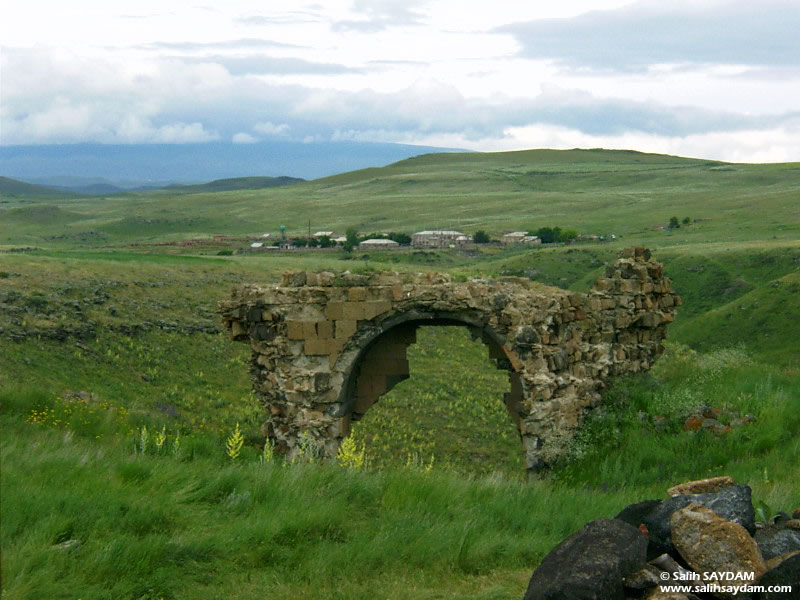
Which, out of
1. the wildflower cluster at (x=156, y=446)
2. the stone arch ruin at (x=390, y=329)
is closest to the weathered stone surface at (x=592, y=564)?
the wildflower cluster at (x=156, y=446)

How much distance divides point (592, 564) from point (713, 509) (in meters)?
1.56

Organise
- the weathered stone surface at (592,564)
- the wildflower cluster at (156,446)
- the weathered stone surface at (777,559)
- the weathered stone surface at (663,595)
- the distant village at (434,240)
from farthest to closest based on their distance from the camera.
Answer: the distant village at (434,240), the wildflower cluster at (156,446), the weathered stone surface at (777,559), the weathered stone surface at (663,595), the weathered stone surface at (592,564)

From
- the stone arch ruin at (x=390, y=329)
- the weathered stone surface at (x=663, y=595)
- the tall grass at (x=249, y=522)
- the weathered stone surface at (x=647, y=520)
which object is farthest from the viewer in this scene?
the stone arch ruin at (x=390, y=329)

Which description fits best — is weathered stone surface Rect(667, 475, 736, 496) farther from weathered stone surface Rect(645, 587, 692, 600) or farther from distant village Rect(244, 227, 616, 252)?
distant village Rect(244, 227, 616, 252)

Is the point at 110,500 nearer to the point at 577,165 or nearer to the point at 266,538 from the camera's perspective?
the point at 266,538

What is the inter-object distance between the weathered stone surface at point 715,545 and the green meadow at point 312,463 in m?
1.29

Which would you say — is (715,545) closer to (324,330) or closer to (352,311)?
(352,311)

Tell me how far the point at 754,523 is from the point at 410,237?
8933 cm

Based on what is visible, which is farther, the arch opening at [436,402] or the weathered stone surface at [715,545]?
the arch opening at [436,402]

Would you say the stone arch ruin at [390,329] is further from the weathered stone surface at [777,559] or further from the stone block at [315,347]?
the weathered stone surface at [777,559]

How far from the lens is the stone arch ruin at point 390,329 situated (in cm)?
1383

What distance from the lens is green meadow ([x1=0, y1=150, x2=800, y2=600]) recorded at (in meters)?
6.62

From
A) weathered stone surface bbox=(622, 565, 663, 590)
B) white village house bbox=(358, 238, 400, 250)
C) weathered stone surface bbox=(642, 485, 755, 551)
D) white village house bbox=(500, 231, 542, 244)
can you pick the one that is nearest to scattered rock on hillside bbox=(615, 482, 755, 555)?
weathered stone surface bbox=(642, 485, 755, 551)

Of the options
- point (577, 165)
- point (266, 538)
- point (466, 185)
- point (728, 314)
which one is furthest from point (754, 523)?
point (577, 165)
